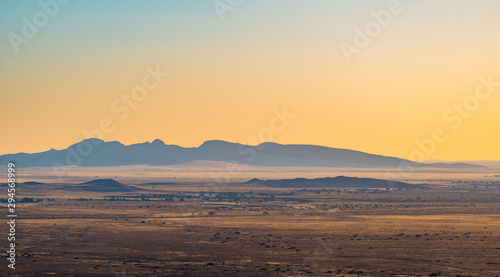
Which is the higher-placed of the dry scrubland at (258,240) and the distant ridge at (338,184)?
the distant ridge at (338,184)

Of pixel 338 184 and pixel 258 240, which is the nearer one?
pixel 258 240

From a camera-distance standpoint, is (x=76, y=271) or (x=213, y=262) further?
(x=213, y=262)

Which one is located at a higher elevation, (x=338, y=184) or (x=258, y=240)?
(x=338, y=184)

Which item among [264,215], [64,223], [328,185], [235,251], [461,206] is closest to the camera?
[235,251]

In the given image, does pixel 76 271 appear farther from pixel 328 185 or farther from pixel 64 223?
pixel 328 185

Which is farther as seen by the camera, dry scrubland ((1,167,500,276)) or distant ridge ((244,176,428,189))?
Answer: distant ridge ((244,176,428,189))

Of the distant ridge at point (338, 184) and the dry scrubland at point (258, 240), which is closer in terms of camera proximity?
the dry scrubland at point (258, 240)

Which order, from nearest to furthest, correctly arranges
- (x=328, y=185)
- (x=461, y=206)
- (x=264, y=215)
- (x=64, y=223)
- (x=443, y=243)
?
(x=443, y=243) < (x=64, y=223) < (x=264, y=215) < (x=461, y=206) < (x=328, y=185)

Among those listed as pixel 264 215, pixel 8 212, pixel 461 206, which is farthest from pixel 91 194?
pixel 461 206
